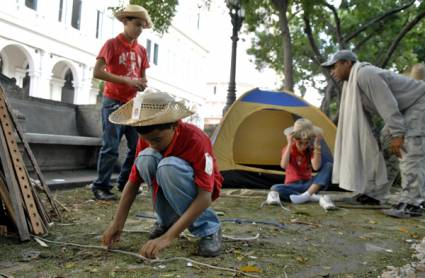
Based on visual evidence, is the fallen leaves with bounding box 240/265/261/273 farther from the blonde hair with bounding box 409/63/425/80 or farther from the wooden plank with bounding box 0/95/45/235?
the blonde hair with bounding box 409/63/425/80

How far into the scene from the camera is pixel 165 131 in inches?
79.7

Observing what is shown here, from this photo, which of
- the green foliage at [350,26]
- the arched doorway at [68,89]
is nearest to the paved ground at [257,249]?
the green foliage at [350,26]

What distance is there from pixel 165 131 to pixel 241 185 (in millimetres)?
3903

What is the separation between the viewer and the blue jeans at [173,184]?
2084mm

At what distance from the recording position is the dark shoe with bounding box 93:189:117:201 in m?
3.87

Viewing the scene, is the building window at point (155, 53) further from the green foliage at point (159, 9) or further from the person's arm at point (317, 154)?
the person's arm at point (317, 154)

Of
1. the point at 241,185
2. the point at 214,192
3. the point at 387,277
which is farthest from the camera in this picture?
the point at 241,185

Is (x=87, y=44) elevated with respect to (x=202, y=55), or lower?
lower

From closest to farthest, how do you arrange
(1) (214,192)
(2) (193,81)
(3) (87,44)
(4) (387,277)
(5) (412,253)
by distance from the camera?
(4) (387,277), (1) (214,192), (5) (412,253), (3) (87,44), (2) (193,81)

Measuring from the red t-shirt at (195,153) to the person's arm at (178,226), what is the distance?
2.0 inches

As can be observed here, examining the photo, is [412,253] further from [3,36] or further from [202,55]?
[202,55]

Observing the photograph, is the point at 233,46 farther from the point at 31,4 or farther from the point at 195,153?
the point at 31,4

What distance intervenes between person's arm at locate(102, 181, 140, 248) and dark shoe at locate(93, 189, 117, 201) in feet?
5.67

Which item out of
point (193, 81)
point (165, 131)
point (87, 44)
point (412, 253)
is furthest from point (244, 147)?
point (193, 81)
